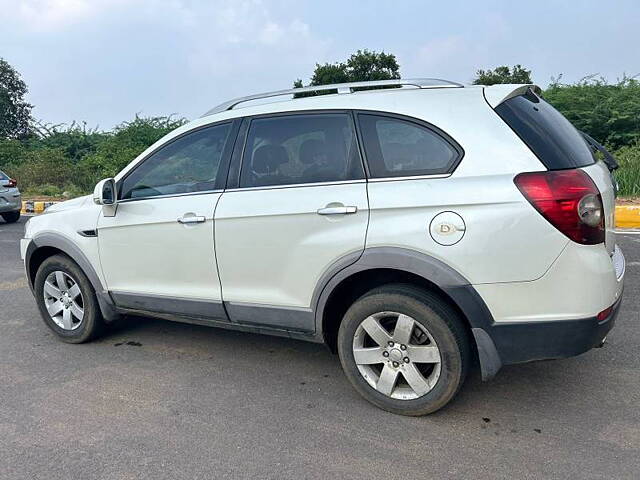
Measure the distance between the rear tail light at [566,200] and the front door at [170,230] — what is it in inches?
71.3

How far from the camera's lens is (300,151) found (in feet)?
11.1

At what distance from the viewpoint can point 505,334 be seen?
2809 millimetres

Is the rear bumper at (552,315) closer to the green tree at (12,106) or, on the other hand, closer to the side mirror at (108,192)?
the side mirror at (108,192)

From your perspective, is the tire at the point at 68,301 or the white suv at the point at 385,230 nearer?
the white suv at the point at 385,230

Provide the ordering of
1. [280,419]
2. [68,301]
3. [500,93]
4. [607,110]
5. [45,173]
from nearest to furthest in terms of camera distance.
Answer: [500,93] → [280,419] → [68,301] → [607,110] → [45,173]

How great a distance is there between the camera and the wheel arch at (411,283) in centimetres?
282

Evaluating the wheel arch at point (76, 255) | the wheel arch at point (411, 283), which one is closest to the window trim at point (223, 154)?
the wheel arch at point (76, 255)

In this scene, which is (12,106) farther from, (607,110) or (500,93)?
(500,93)

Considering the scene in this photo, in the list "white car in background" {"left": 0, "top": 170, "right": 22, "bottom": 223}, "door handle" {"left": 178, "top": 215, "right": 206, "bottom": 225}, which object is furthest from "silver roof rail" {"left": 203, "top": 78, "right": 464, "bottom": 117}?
"white car in background" {"left": 0, "top": 170, "right": 22, "bottom": 223}

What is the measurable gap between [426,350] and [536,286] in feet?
2.11

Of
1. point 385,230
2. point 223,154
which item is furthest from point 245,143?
point 385,230

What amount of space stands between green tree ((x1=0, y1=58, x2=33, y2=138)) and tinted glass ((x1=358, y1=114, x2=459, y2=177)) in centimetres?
3432

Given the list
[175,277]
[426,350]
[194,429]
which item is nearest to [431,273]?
[426,350]

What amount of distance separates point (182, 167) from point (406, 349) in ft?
6.24
